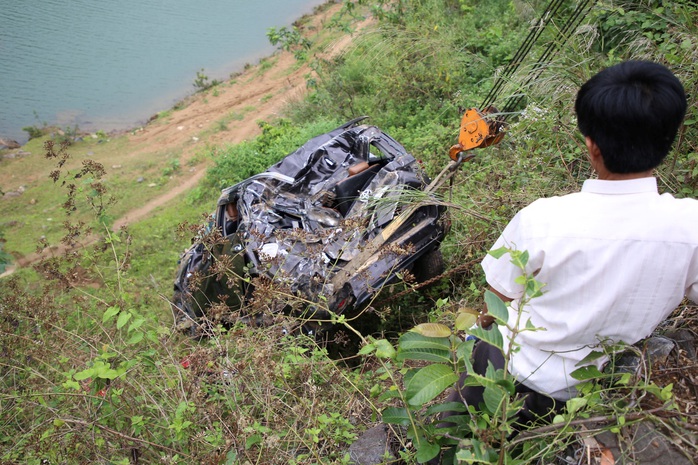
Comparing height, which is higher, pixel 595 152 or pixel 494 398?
pixel 595 152

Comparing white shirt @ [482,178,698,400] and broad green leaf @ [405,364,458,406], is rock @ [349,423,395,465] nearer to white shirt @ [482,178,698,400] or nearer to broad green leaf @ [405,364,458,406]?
broad green leaf @ [405,364,458,406]

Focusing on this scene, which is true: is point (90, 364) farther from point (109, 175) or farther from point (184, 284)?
point (109, 175)

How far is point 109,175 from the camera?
12.9 m

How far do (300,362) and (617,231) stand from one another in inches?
73.0

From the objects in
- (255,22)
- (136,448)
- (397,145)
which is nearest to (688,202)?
(136,448)

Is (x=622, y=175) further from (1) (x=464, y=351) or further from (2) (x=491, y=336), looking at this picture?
(1) (x=464, y=351)

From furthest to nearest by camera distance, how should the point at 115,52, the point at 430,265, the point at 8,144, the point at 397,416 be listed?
the point at 115,52 < the point at 8,144 < the point at 430,265 < the point at 397,416

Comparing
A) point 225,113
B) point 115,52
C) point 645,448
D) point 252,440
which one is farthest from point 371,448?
point 115,52

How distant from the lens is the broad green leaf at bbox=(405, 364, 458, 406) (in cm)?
174

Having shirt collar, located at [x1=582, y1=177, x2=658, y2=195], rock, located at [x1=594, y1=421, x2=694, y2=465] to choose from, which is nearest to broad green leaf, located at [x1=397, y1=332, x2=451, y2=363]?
rock, located at [x1=594, y1=421, x2=694, y2=465]

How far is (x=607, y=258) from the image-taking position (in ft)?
5.31

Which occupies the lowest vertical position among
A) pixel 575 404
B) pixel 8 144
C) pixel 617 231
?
pixel 575 404

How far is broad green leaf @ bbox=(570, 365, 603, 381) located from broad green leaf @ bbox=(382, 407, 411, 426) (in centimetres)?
63

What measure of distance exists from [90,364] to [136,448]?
23.4 inches
